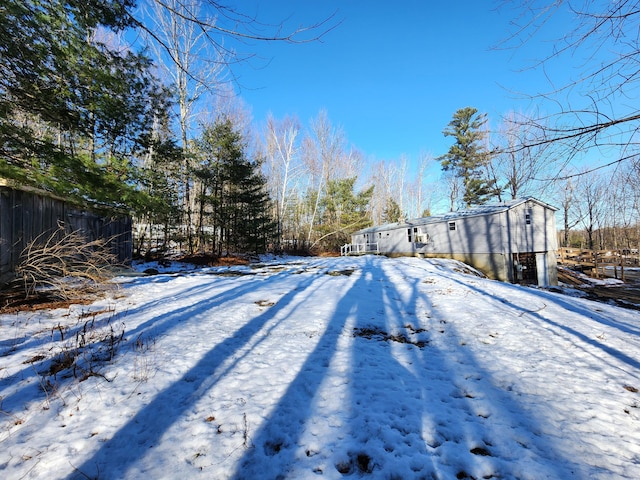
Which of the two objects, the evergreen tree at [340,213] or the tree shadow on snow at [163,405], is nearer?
the tree shadow on snow at [163,405]

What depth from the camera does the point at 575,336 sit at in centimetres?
366

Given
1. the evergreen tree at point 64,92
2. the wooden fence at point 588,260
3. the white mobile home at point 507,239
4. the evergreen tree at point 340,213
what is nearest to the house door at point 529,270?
the white mobile home at point 507,239


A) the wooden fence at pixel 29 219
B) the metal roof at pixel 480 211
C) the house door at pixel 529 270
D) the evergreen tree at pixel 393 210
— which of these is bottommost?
the house door at pixel 529 270

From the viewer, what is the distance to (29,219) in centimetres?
607

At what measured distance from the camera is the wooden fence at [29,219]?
5.40 metres

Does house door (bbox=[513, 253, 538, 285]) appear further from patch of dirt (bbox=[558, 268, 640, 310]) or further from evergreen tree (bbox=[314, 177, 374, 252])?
evergreen tree (bbox=[314, 177, 374, 252])

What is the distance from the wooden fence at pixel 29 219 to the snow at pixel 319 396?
104 inches

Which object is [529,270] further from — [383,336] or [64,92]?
[64,92]

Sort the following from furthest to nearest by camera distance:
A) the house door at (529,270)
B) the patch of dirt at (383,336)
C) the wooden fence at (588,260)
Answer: the wooden fence at (588,260), the house door at (529,270), the patch of dirt at (383,336)

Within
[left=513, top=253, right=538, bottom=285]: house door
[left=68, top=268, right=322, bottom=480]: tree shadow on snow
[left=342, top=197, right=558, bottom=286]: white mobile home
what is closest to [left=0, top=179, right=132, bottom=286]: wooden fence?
[left=68, top=268, right=322, bottom=480]: tree shadow on snow

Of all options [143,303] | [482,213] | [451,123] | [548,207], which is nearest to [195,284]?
[143,303]

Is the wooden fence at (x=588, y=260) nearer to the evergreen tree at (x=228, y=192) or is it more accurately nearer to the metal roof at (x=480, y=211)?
the metal roof at (x=480, y=211)

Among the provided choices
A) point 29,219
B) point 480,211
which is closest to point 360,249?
point 480,211

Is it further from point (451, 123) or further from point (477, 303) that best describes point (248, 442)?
point (451, 123)
